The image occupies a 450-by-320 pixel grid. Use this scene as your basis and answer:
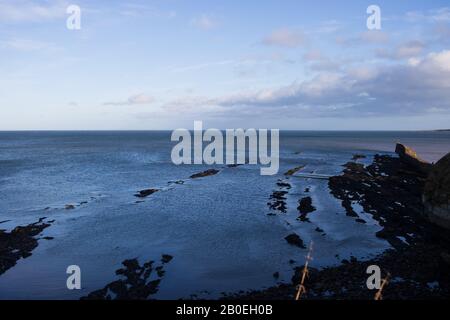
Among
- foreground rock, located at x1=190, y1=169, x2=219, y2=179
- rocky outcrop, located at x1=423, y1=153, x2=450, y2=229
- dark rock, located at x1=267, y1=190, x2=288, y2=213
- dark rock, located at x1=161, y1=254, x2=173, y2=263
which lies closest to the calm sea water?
dark rock, located at x1=161, y1=254, x2=173, y2=263

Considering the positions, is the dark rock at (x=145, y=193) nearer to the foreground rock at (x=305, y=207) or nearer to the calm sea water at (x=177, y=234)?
the calm sea water at (x=177, y=234)

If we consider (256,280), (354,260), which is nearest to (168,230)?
(256,280)

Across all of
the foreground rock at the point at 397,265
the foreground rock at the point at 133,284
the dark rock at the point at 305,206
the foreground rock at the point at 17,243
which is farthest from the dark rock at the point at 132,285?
the dark rock at the point at 305,206

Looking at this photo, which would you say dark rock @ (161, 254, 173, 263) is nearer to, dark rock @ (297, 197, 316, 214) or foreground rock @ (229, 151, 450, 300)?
foreground rock @ (229, 151, 450, 300)

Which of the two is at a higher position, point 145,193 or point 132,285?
point 145,193

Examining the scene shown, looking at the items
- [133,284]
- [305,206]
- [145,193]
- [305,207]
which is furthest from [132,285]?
[145,193]

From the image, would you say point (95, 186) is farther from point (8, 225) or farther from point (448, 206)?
point (448, 206)

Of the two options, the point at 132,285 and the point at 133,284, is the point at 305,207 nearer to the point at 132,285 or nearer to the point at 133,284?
the point at 133,284
